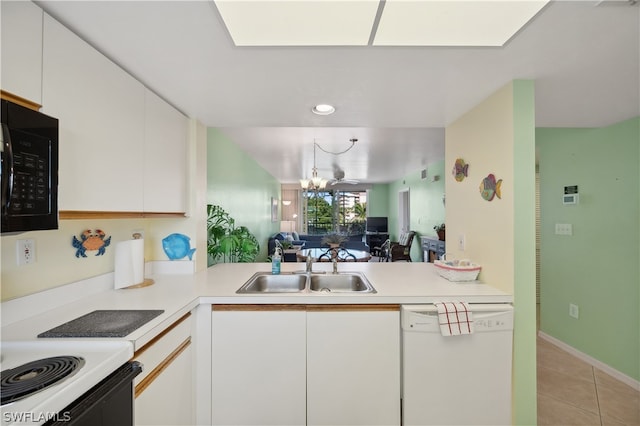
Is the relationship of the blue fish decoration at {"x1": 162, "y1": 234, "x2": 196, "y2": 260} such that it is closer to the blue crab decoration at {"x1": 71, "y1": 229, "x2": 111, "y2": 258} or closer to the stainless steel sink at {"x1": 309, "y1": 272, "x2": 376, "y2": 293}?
the blue crab decoration at {"x1": 71, "y1": 229, "x2": 111, "y2": 258}

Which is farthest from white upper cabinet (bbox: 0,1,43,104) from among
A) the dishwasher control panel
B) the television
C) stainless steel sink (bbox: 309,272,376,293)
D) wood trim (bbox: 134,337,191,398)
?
the television

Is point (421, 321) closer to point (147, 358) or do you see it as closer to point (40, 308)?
point (147, 358)

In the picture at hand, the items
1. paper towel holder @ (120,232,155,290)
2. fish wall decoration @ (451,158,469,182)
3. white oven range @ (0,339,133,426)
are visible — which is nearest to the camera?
white oven range @ (0,339,133,426)

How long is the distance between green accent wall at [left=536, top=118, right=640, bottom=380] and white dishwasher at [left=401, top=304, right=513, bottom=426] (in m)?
1.68

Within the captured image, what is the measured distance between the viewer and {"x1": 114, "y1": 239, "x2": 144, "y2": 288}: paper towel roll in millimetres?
1634

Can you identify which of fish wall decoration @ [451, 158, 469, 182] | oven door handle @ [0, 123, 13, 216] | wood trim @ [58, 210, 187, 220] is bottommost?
wood trim @ [58, 210, 187, 220]

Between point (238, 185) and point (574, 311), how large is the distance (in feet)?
14.1

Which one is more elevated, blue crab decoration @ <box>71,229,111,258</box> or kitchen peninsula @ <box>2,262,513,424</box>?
blue crab decoration @ <box>71,229,111,258</box>

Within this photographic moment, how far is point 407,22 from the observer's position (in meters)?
1.11

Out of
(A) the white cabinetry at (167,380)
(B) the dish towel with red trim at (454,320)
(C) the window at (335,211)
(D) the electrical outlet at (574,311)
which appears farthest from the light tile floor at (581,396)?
(C) the window at (335,211)

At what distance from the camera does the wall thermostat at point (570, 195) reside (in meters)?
2.63

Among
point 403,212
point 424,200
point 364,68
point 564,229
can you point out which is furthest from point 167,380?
point 403,212

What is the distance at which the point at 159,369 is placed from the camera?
1.22 m

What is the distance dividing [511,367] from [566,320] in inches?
72.8
